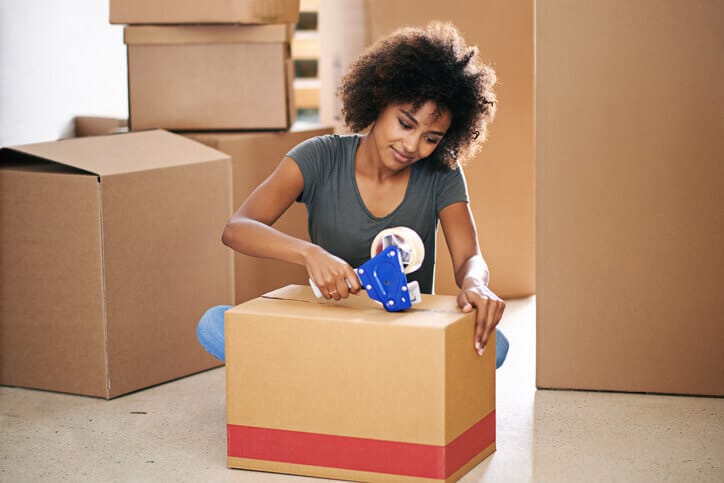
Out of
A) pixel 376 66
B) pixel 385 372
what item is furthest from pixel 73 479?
pixel 376 66

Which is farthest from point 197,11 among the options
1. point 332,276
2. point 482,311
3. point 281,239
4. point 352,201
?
point 482,311

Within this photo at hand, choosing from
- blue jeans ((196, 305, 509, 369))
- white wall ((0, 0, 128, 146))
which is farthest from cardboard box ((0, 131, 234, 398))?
white wall ((0, 0, 128, 146))

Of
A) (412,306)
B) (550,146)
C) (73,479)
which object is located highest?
(550,146)

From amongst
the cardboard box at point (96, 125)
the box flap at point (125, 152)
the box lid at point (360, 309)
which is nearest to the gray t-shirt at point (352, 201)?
the box lid at point (360, 309)

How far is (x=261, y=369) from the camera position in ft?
5.26

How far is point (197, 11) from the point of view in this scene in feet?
7.80

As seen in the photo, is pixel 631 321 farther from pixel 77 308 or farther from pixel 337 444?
pixel 77 308

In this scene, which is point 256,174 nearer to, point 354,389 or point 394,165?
point 394,165

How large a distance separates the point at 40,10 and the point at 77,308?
3.48 ft

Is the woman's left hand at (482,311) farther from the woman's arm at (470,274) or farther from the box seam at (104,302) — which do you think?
the box seam at (104,302)

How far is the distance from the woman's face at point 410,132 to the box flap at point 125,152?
57 centimetres

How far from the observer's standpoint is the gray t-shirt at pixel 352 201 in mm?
1866

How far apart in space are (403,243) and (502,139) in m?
1.31

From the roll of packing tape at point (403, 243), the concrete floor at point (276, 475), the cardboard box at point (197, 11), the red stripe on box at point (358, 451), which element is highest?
the cardboard box at point (197, 11)
